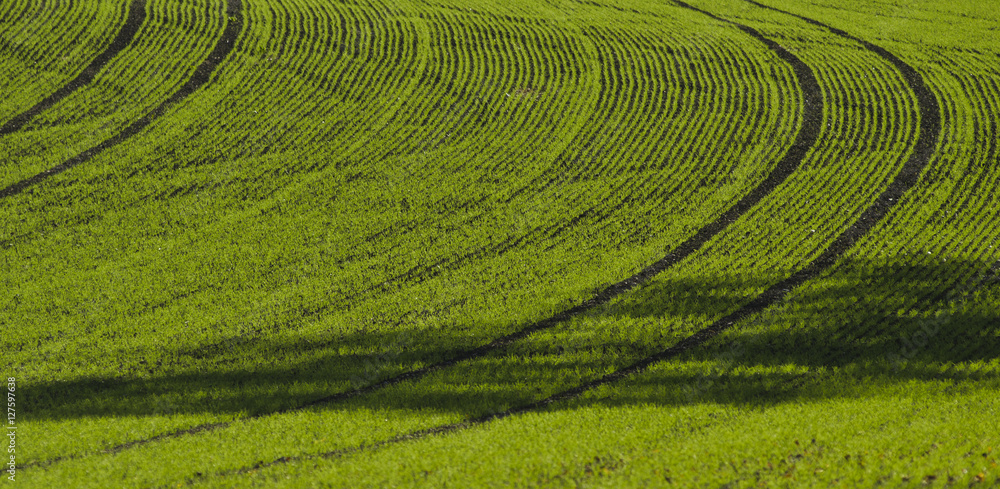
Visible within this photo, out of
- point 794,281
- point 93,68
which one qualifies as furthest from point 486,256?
point 93,68

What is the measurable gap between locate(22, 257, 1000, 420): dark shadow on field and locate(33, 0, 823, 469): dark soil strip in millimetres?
317

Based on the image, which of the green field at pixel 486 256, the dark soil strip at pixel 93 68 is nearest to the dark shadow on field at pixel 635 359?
the green field at pixel 486 256

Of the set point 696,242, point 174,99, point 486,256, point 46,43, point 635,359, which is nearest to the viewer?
point 635,359

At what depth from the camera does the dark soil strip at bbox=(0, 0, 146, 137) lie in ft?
114

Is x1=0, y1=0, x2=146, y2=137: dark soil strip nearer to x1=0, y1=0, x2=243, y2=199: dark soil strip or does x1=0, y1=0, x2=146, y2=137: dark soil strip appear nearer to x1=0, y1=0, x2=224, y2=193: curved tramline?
x1=0, y1=0, x2=224, y2=193: curved tramline

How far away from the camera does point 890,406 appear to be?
44.2 feet

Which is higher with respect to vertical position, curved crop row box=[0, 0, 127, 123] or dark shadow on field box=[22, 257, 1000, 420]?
curved crop row box=[0, 0, 127, 123]

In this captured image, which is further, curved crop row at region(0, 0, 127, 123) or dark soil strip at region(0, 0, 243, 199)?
curved crop row at region(0, 0, 127, 123)

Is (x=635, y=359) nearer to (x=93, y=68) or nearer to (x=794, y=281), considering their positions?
(x=794, y=281)

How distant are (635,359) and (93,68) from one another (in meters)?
38.1

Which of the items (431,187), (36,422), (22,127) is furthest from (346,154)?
(36,422)

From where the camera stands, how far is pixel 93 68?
40.2 meters

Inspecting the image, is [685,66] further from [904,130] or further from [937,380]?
[937,380]

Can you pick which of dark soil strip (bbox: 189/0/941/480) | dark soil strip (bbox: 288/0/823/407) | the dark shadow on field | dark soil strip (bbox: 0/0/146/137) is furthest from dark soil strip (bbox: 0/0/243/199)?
dark soil strip (bbox: 189/0/941/480)
